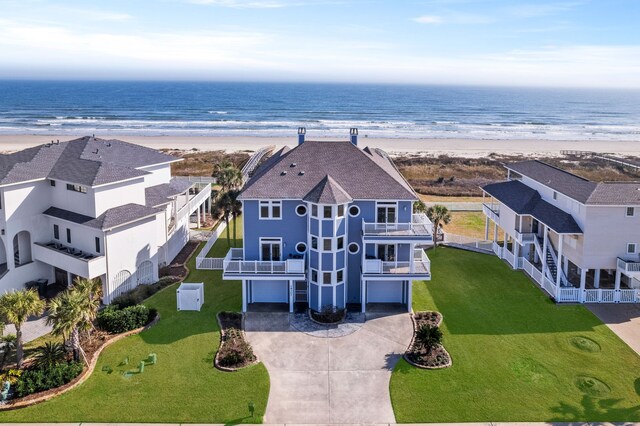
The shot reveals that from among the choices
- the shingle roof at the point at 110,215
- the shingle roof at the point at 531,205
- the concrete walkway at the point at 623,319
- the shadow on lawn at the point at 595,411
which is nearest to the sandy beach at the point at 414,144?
the shingle roof at the point at 531,205

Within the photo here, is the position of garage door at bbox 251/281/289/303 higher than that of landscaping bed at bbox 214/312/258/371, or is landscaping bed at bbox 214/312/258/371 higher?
garage door at bbox 251/281/289/303

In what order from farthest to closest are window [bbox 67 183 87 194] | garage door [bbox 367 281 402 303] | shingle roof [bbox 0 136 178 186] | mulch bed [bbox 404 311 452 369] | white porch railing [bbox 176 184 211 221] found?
white porch railing [bbox 176 184 211 221] → shingle roof [bbox 0 136 178 186] → window [bbox 67 183 87 194] → garage door [bbox 367 281 402 303] → mulch bed [bbox 404 311 452 369]

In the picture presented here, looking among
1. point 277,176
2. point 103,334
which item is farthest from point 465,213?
point 103,334

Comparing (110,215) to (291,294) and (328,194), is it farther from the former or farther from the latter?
(328,194)

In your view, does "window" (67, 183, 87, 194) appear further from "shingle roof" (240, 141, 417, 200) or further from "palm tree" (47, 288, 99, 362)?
"shingle roof" (240, 141, 417, 200)

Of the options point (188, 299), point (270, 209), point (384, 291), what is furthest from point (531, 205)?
point (188, 299)

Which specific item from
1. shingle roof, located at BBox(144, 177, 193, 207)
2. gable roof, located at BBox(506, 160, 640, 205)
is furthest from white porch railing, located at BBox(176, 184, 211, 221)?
gable roof, located at BBox(506, 160, 640, 205)

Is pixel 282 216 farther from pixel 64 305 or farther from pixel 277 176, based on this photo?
pixel 64 305
